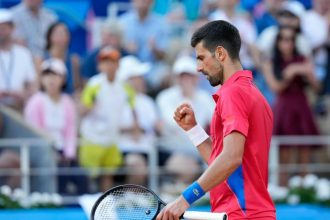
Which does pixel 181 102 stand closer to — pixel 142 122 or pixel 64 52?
pixel 142 122

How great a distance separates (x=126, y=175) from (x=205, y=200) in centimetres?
100

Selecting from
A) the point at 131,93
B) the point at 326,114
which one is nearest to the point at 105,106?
the point at 131,93

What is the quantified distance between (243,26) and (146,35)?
1.19 meters

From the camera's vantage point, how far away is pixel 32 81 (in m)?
11.0

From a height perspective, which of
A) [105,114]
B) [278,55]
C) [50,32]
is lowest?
[105,114]

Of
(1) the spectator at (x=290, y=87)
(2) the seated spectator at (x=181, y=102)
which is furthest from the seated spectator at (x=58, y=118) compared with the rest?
(1) the spectator at (x=290, y=87)

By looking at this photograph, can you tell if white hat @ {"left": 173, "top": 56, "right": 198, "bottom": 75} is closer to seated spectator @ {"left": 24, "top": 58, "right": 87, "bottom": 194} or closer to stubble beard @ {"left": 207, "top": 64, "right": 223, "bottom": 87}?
seated spectator @ {"left": 24, "top": 58, "right": 87, "bottom": 194}

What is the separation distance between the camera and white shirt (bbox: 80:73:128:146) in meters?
10.8

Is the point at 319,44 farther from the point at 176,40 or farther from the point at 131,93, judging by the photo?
the point at 131,93

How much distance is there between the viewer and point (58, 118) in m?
10.8

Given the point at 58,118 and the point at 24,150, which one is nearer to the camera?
the point at 24,150

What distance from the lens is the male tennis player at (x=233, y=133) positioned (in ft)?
16.3

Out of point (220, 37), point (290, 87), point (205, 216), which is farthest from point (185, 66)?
point (205, 216)

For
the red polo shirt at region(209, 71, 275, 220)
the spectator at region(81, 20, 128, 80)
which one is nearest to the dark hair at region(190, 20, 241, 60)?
the red polo shirt at region(209, 71, 275, 220)
